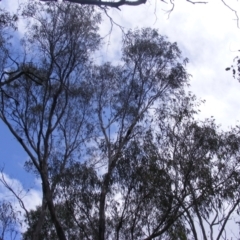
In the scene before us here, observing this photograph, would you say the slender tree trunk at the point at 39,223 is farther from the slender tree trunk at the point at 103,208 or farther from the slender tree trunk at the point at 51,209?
the slender tree trunk at the point at 103,208

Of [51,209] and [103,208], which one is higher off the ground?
[51,209]

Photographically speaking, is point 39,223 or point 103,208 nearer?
point 103,208

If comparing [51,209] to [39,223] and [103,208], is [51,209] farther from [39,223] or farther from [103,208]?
[39,223]

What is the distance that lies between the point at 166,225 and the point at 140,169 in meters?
1.36

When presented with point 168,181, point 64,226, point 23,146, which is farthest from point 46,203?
point 168,181

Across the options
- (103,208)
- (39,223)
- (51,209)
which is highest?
(39,223)

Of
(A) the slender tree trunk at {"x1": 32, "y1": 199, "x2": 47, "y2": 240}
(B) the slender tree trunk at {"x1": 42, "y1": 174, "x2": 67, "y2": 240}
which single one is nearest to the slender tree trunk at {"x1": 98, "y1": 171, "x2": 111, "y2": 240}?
(B) the slender tree trunk at {"x1": 42, "y1": 174, "x2": 67, "y2": 240}

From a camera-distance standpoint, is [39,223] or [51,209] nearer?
[51,209]

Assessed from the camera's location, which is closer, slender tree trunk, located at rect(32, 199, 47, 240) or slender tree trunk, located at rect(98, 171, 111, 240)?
slender tree trunk, located at rect(98, 171, 111, 240)

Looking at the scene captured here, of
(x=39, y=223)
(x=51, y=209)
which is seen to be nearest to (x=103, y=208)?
(x=51, y=209)

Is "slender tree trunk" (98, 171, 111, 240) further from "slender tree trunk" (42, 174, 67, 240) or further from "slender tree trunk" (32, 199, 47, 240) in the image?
"slender tree trunk" (32, 199, 47, 240)

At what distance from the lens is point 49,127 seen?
1352 cm

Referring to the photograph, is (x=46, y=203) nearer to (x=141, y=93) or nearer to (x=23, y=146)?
(x=23, y=146)

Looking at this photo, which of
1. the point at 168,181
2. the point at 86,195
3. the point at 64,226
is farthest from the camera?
the point at 64,226
